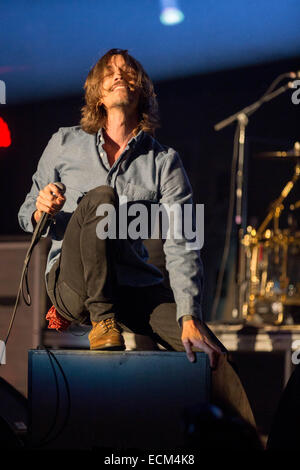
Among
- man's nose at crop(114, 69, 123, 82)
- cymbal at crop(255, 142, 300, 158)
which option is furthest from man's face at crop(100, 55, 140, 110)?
cymbal at crop(255, 142, 300, 158)

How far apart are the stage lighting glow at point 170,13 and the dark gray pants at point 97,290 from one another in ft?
5.62

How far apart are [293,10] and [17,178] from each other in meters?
1.81

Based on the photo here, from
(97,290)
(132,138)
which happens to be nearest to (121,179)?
(132,138)

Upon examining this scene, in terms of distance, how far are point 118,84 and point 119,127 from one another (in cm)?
15

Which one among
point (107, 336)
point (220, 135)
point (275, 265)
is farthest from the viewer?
point (220, 135)

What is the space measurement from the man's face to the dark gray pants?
44cm

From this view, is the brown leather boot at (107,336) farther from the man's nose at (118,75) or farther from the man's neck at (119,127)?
the man's nose at (118,75)

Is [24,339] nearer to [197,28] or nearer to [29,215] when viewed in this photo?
[29,215]

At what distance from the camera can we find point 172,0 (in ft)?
9.50

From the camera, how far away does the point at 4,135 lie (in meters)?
3.21

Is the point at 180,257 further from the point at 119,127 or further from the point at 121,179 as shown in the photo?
the point at 119,127

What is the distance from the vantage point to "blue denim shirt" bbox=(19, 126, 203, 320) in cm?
180

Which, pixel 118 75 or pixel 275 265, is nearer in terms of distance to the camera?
pixel 118 75

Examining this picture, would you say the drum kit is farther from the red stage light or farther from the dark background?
the red stage light
